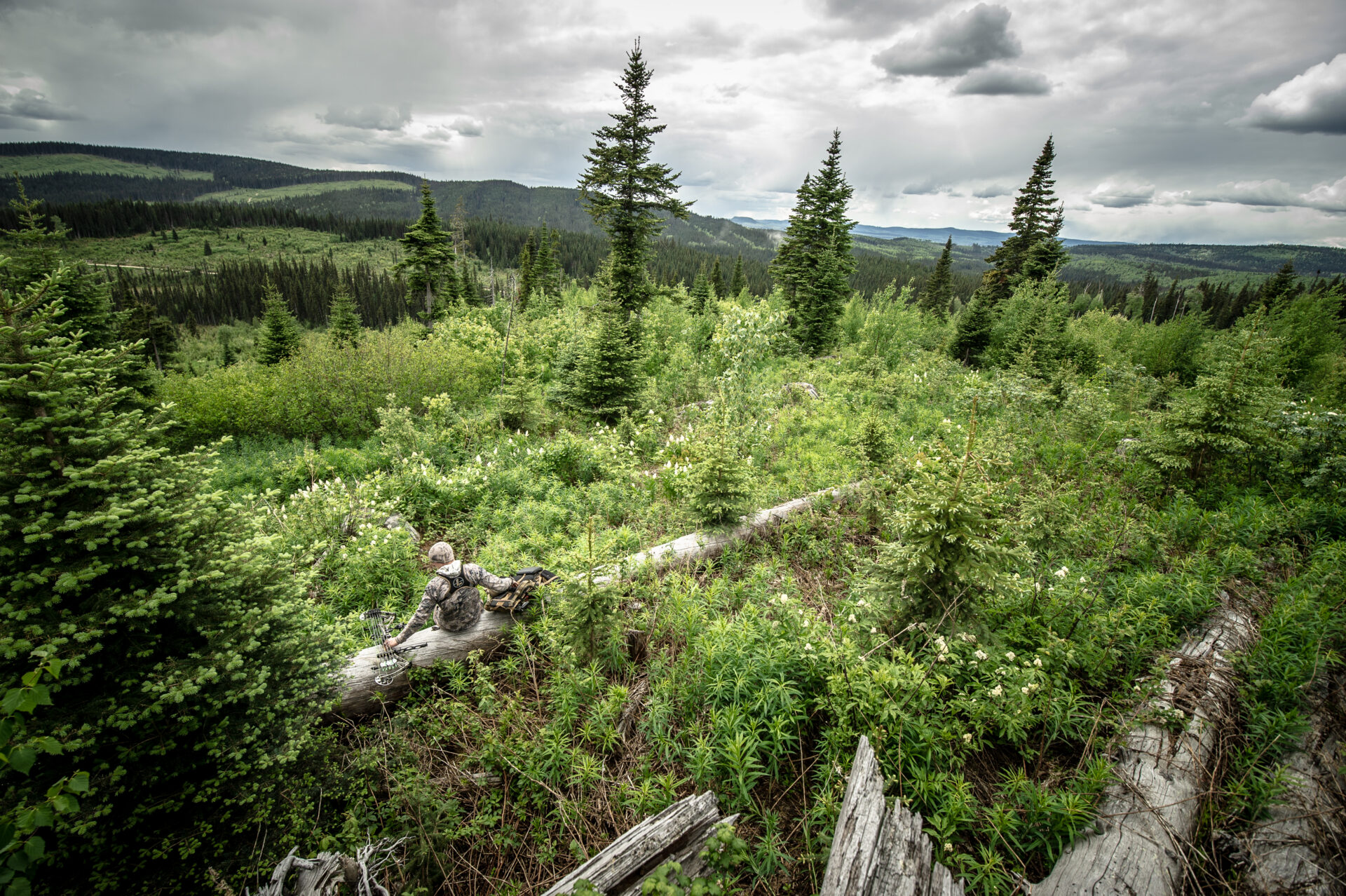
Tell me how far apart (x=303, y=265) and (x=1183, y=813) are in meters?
127

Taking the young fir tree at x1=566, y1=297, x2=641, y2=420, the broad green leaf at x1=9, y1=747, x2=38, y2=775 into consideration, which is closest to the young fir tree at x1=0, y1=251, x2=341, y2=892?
the broad green leaf at x1=9, y1=747, x2=38, y2=775

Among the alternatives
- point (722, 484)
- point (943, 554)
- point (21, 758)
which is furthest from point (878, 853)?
point (722, 484)

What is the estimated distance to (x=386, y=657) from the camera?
504cm

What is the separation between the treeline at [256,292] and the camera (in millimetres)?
83750

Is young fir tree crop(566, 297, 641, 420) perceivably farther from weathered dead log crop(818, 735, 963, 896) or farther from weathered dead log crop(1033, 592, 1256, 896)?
weathered dead log crop(1033, 592, 1256, 896)

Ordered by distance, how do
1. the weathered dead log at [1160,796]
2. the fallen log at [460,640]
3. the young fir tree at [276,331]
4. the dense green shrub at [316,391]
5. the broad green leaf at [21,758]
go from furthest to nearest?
the young fir tree at [276,331]
the dense green shrub at [316,391]
the fallen log at [460,640]
the weathered dead log at [1160,796]
the broad green leaf at [21,758]

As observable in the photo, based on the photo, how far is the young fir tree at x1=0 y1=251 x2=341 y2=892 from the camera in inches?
110

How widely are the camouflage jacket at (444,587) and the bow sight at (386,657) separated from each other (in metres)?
0.13

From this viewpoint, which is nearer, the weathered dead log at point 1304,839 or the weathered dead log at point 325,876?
the weathered dead log at point 1304,839

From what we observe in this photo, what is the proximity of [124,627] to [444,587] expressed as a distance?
240cm

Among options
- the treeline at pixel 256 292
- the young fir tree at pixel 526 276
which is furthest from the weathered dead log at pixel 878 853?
the treeline at pixel 256 292

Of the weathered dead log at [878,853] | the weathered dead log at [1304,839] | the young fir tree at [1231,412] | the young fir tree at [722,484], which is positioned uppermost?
the young fir tree at [1231,412]

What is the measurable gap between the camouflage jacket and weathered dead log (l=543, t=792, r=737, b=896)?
297 cm

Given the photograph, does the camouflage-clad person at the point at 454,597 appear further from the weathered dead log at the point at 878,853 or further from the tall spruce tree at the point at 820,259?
the tall spruce tree at the point at 820,259
